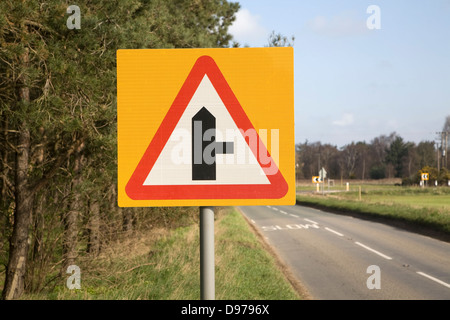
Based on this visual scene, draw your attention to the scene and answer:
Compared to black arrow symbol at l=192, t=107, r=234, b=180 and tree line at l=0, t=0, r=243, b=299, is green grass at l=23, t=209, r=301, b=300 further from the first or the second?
black arrow symbol at l=192, t=107, r=234, b=180

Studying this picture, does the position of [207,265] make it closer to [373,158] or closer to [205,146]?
[205,146]

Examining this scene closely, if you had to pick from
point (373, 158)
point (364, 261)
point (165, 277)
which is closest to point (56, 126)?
point (165, 277)

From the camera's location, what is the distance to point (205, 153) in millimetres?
2064

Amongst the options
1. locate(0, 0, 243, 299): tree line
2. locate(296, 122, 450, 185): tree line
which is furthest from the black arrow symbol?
locate(296, 122, 450, 185): tree line

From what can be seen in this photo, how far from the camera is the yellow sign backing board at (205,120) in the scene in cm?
205

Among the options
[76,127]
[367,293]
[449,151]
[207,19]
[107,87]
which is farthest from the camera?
[449,151]

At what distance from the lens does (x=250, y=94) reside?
6.80 ft

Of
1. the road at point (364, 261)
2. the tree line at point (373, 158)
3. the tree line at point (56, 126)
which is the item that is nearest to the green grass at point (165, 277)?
the tree line at point (56, 126)

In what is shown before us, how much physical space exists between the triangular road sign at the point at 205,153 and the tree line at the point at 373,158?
91.7 metres

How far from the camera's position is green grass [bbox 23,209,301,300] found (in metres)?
7.05

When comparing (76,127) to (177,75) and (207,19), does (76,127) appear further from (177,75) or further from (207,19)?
(207,19)

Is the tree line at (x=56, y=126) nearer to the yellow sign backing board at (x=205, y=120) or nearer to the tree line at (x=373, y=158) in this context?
the yellow sign backing board at (x=205, y=120)
